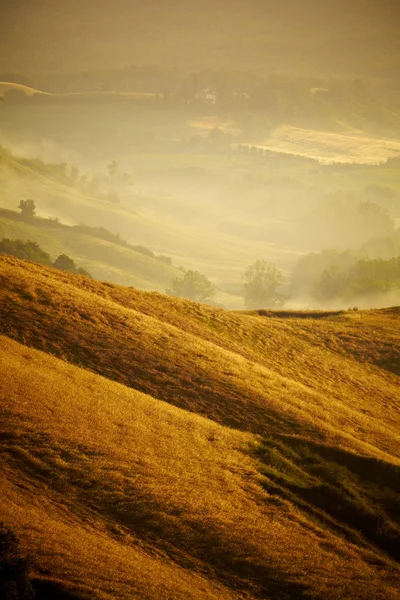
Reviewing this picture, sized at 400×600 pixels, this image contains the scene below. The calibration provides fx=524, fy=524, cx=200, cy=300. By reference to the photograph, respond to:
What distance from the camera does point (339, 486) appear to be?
64.6ft

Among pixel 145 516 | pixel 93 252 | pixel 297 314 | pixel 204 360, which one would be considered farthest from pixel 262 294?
pixel 145 516

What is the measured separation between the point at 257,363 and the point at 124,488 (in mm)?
19668

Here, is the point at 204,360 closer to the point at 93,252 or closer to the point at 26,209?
the point at 93,252

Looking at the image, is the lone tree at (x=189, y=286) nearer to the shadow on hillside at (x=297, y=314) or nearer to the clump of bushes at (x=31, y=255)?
the clump of bushes at (x=31, y=255)

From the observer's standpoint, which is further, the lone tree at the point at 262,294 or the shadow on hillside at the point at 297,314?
the lone tree at the point at 262,294

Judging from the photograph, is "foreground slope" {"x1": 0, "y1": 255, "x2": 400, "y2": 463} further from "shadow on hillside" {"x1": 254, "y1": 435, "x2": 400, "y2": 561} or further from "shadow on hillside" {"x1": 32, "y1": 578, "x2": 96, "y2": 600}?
"shadow on hillside" {"x1": 32, "y1": 578, "x2": 96, "y2": 600}

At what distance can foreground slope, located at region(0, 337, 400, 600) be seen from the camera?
38.1ft

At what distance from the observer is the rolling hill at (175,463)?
12609 mm

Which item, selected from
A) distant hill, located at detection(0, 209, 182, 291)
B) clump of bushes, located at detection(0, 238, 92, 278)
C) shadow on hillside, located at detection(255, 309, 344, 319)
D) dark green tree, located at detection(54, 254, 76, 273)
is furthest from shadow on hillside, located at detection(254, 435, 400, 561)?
distant hill, located at detection(0, 209, 182, 291)

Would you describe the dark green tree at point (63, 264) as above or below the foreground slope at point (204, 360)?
above

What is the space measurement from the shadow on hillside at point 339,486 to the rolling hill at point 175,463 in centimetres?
7

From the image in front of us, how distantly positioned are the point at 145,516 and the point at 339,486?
28.9 ft

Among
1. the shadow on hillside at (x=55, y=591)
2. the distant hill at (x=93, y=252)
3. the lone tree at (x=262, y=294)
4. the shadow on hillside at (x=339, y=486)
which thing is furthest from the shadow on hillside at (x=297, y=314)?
the distant hill at (x=93, y=252)

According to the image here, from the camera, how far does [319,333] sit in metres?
45.4
